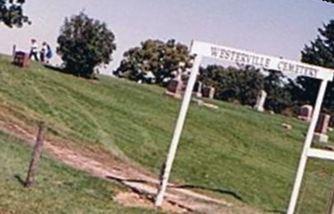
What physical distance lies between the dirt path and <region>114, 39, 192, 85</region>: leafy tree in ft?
128

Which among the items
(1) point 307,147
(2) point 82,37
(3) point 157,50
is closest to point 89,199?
(1) point 307,147

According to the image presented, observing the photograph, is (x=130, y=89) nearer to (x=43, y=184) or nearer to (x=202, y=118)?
(x=202, y=118)

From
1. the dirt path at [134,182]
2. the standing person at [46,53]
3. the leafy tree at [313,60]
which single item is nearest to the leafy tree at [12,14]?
the standing person at [46,53]

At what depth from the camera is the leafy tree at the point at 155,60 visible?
54.8 m

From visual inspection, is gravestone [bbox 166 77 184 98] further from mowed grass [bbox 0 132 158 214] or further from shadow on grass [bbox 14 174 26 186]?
shadow on grass [bbox 14 174 26 186]

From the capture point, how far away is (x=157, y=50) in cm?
5525

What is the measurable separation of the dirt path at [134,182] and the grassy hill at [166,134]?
0.87m

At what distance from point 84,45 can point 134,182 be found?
1655cm

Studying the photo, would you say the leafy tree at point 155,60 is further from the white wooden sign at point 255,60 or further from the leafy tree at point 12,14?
the white wooden sign at point 255,60

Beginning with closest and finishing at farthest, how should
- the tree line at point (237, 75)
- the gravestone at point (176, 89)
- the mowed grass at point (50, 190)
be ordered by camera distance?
the mowed grass at point (50, 190)
the gravestone at point (176, 89)
the tree line at point (237, 75)

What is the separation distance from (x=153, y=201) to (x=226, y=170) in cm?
710

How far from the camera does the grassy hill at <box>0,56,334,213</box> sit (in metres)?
17.0

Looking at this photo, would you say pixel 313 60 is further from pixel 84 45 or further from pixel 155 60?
pixel 84 45

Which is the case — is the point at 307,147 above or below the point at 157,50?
below
